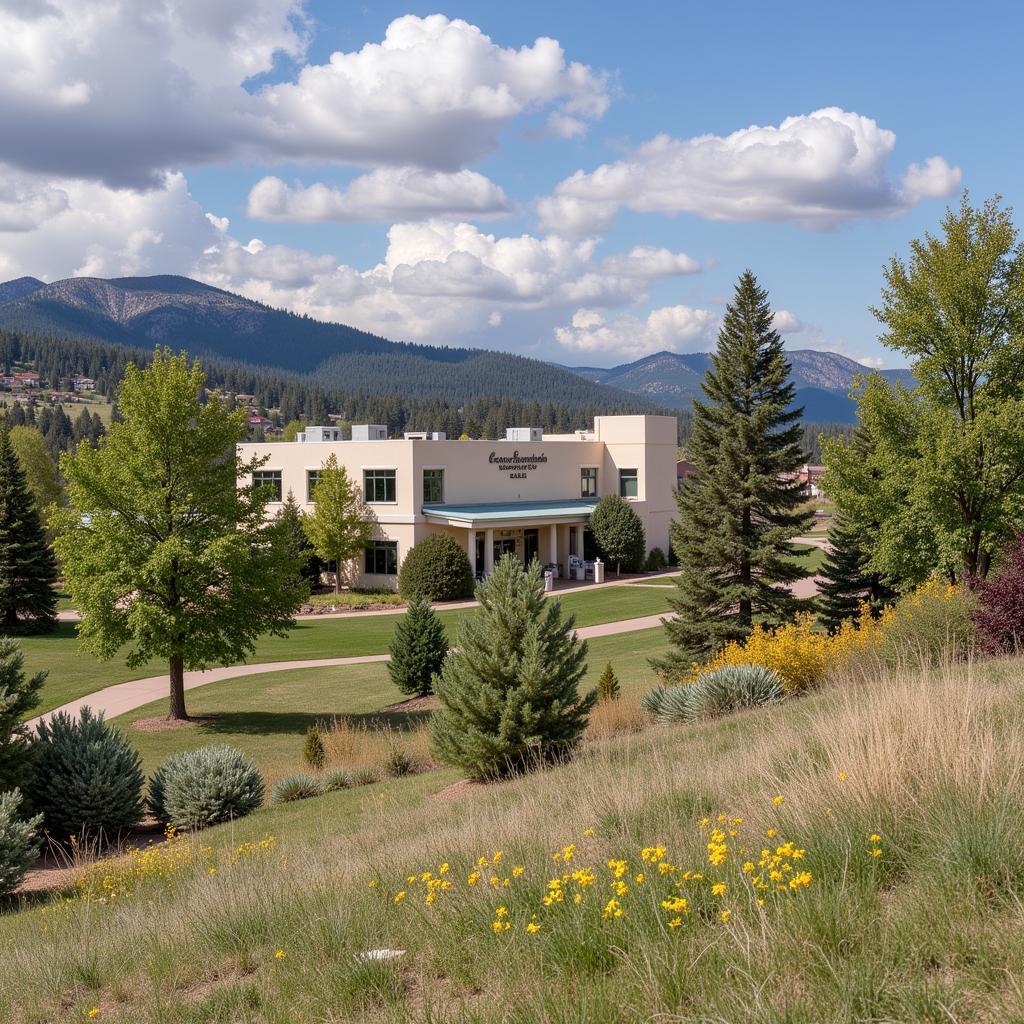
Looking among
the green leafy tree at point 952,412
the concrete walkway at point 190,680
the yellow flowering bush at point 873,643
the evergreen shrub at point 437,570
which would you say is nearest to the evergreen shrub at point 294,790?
the yellow flowering bush at point 873,643

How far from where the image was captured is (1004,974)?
132 inches

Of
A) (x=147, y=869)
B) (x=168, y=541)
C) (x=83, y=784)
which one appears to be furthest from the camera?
(x=168, y=541)

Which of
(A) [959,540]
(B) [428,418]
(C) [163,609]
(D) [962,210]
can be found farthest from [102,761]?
(B) [428,418]

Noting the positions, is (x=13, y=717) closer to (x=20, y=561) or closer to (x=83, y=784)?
(x=83, y=784)

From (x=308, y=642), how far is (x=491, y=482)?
19480 mm

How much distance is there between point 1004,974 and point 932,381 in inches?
855

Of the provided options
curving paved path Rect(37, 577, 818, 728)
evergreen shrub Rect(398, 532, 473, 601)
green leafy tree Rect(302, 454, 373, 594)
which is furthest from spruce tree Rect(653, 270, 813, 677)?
green leafy tree Rect(302, 454, 373, 594)

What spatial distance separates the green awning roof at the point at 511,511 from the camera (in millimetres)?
47688

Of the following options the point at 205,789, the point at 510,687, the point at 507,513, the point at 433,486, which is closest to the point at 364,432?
the point at 433,486

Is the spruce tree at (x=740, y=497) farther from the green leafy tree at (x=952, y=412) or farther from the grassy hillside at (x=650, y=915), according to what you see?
the grassy hillside at (x=650, y=915)

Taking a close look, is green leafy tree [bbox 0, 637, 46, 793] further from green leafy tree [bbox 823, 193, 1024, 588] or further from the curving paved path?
green leafy tree [bbox 823, 193, 1024, 588]

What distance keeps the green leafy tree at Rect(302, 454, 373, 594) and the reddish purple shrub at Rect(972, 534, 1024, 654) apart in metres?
35.5

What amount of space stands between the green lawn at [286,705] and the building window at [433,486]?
61.0 feet

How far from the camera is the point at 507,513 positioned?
49.2 metres
